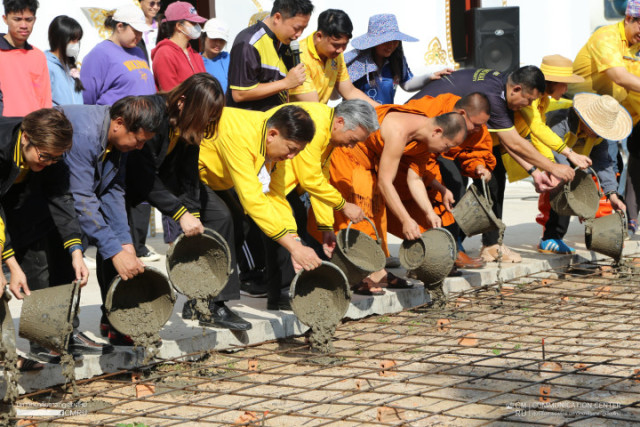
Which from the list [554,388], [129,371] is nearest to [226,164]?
[129,371]

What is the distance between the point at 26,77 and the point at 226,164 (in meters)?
1.58

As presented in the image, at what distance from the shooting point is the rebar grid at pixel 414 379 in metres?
4.02

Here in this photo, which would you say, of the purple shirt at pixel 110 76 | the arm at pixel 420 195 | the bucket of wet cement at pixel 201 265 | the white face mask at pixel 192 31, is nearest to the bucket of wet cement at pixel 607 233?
the arm at pixel 420 195

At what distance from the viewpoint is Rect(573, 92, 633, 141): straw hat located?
7410 millimetres

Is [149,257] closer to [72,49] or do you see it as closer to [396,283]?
[72,49]

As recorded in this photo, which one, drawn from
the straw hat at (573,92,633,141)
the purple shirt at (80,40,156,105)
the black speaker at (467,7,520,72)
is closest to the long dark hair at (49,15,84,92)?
the purple shirt at (80,40,156,105)

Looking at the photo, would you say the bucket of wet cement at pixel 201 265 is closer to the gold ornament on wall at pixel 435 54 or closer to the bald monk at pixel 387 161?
the bald monk at pixel 387 161

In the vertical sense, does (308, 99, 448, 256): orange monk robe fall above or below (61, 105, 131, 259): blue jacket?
below

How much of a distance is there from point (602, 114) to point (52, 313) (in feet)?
15.9

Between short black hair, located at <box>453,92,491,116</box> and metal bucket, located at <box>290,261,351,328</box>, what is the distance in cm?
191

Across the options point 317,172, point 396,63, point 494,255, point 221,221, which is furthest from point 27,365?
point 494,255

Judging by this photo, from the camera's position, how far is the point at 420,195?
632cm

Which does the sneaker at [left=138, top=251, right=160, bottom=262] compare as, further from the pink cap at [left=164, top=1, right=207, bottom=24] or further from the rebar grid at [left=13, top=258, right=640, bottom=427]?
the rebar grid at [left=13, top=258, right=640, bottom=427]

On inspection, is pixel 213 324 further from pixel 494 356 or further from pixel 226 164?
pixel 494 356
